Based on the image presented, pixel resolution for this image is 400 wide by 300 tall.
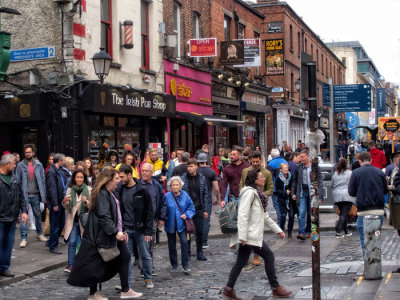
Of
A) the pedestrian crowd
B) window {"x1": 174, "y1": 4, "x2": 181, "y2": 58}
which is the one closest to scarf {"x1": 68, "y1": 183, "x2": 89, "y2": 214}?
the pedestrian crowd

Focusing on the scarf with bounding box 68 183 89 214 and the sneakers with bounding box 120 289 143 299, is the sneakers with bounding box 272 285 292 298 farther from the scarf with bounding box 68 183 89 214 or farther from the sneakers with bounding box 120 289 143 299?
the scarf with bounding box 68 183 89 214

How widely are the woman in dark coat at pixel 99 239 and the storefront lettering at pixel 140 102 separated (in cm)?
882

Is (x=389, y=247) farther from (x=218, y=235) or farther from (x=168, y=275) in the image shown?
(x=168, y=275)

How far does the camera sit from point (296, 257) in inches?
408

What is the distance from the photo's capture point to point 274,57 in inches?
1184

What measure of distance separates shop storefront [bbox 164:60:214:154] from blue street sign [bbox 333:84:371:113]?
16.0 ft

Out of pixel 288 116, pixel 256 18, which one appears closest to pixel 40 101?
pixel 256 18

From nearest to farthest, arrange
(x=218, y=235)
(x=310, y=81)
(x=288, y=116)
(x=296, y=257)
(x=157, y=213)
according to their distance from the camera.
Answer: (x=310, y=81)
(x=157, y=213)
(x=296, y=257)
(x=218, y=235)
(x=288, y=116)

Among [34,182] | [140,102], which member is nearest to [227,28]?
[140,102]

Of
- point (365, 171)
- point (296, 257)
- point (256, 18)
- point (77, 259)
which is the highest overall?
point (256, 18)

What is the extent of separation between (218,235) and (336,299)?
5990 mm

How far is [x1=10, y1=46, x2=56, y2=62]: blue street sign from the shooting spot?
48.0ft

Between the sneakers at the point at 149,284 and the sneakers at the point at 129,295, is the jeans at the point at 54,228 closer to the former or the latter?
the sneakers at the point at 149,284

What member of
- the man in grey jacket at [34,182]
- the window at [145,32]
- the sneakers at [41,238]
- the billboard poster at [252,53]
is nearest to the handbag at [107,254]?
the man in grey jacket at [34,182]
